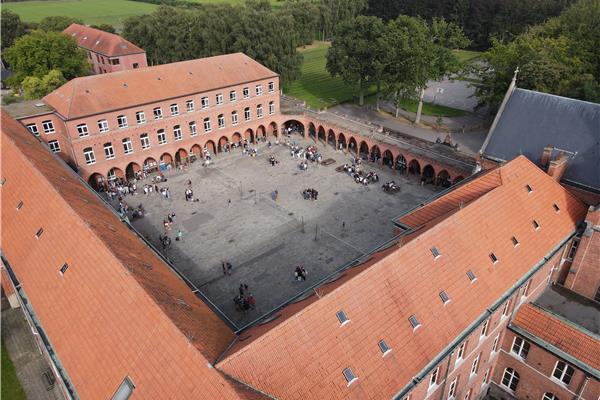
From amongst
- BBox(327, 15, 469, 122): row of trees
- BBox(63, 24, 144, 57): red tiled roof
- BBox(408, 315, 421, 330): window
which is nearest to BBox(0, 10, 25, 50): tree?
BBox(63, 24, 144, 57): red tiled roof

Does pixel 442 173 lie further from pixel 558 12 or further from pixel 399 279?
pixel 558 12

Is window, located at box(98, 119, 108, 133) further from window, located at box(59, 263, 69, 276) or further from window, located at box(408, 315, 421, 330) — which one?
window, located at box(408, 315, 421, 330)

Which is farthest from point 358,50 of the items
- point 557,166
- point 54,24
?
point 54,24

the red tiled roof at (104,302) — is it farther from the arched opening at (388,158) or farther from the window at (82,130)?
the arched opening at (388,158)

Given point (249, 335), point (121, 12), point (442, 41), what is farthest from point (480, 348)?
point (121, 12)

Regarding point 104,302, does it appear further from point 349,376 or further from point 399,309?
point 399,309

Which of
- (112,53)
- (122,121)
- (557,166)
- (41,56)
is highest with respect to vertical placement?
(557,166)
